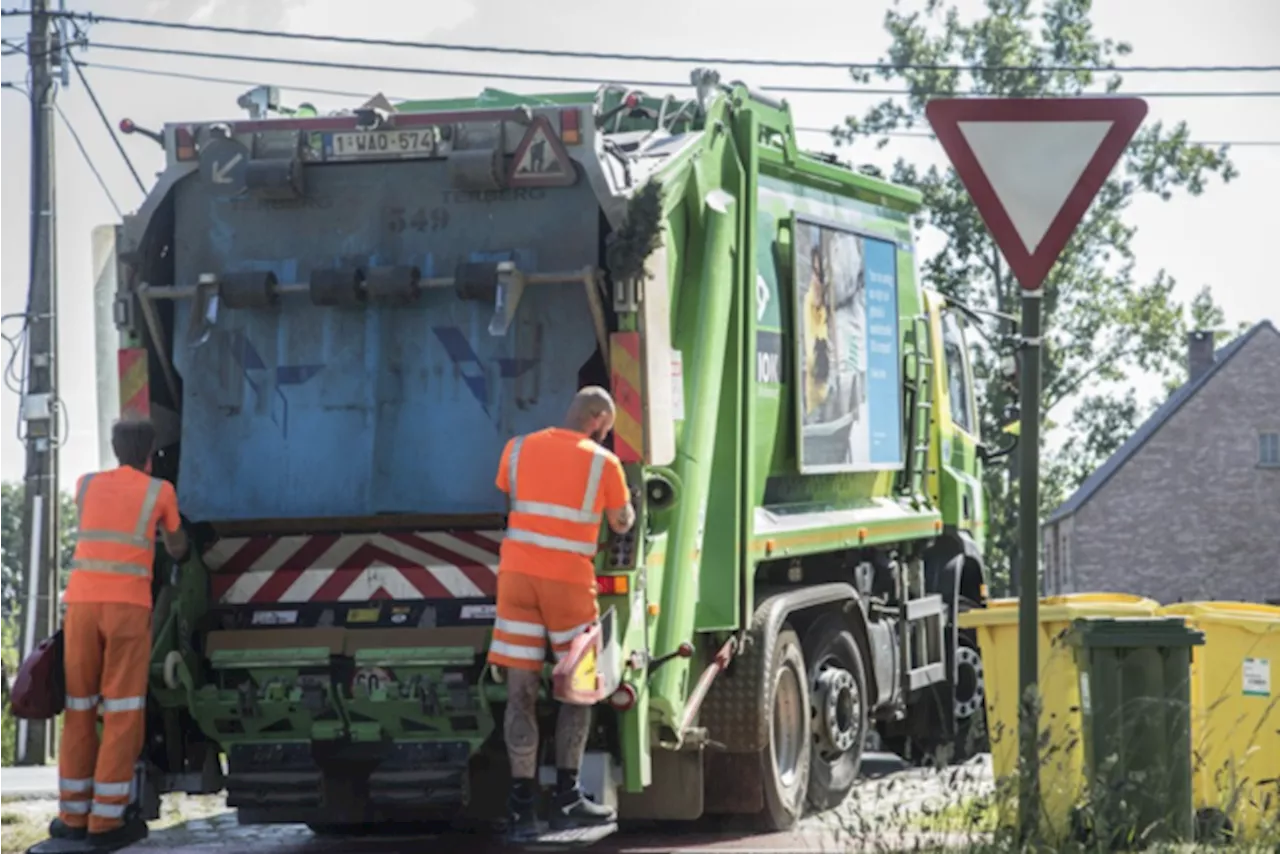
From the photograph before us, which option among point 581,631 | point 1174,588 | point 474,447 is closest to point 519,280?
point 474,447

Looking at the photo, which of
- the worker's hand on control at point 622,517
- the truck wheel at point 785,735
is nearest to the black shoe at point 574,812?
the worker's hand on control at point 622,517

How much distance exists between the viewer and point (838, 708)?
11.4 m

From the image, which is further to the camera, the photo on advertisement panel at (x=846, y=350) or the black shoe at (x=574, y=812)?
the photo on advertisement panel at (x=846, y=350)

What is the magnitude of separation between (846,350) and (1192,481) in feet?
162

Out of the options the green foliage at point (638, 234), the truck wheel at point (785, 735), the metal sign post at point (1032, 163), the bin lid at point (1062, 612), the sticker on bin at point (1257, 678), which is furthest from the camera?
A: the truck wheel at point (785, 735)

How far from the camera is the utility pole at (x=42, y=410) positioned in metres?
17.3

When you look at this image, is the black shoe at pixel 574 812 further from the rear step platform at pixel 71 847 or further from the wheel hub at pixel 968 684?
the wheel hub at pixel 968 684

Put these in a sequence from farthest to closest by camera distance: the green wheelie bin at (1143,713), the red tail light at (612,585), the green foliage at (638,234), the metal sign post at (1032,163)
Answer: the red tail light at (612,585)
the green foliage at (638,234)
the green wheelie bin at (1143,713)
the metal sign post at (1032,163)

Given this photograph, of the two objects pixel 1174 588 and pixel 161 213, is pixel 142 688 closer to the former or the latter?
pixel 161 213

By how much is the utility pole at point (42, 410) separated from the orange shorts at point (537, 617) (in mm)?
8991

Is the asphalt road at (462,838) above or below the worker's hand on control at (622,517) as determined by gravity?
below

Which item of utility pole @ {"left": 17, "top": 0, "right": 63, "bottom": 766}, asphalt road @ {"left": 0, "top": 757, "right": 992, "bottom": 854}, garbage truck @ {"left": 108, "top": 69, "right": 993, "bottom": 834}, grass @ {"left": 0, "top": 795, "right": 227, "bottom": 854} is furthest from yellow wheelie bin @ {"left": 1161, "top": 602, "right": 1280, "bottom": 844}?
utility pole @ {"left": 17, "top": 0, "right": 63, "bottom": 766}

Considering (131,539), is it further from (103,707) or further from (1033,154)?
(1033,154)

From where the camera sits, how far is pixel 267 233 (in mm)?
9688
